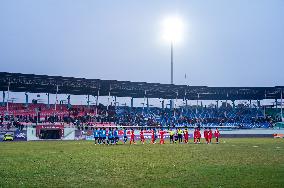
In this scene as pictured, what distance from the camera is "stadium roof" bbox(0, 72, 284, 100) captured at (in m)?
64.9

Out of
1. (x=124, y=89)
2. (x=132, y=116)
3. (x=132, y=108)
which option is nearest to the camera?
(x=124, y=89)

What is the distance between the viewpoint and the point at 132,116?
83.0 meters

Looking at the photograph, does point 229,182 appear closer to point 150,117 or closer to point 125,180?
point 125,180

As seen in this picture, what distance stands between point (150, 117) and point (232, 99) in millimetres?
19190

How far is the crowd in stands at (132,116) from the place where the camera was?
6962 centimetres

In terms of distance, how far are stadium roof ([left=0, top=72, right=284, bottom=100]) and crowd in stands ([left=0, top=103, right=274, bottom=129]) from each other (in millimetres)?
3863

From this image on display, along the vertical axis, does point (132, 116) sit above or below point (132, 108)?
below

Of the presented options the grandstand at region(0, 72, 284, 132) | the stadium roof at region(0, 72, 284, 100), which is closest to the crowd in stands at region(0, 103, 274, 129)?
the grandstand at region(0, 72, 284, 132)

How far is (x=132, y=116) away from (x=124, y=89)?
27.5 feet

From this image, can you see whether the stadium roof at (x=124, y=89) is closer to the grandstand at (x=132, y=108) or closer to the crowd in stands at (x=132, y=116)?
the grandstand at (x=132, y=108)

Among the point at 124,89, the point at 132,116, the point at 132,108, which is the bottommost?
the point at 132,116

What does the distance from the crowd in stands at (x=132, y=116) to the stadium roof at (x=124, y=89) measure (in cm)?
386

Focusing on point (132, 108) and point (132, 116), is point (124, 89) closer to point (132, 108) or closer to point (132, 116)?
point (132, 116)

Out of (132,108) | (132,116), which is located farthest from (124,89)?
(132,108)
